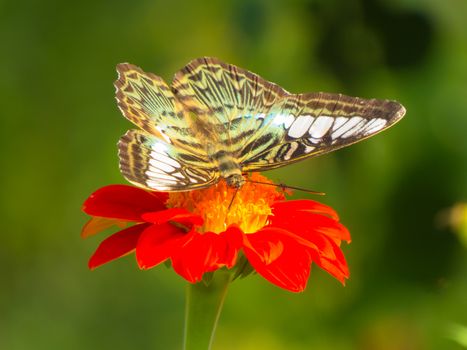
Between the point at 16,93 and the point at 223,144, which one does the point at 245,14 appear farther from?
the point at 16,93

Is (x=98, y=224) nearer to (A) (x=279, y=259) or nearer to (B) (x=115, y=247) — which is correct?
(B) (x=115, y=247)

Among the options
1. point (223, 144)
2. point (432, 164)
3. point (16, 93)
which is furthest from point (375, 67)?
point (16, 93)

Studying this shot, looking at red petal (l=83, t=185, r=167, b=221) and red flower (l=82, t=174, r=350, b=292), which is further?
red petal (l=83, t=185, r=167, b=221)

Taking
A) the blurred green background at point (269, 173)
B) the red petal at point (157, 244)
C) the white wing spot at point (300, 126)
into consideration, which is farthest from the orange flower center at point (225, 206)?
the blurred green background at point (269, 173)

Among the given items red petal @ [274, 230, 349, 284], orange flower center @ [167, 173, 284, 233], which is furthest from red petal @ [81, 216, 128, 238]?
red petal @ [274, 230, 349, 284]

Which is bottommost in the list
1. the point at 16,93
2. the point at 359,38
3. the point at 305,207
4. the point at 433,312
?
the point at 433,312

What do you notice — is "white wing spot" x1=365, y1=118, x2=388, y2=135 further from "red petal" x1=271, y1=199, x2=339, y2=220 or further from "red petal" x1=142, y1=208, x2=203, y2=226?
"red petal" x1=142, y1=208, x2=203, y2=226

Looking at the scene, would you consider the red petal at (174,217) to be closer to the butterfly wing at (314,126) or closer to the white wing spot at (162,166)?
the white wing spot at (162,166)
